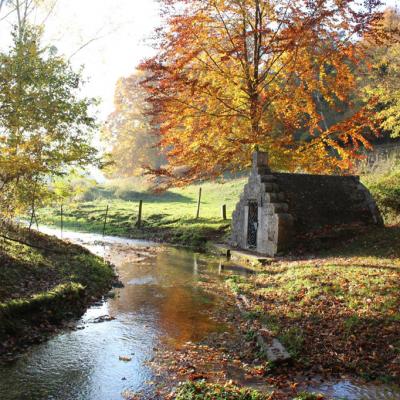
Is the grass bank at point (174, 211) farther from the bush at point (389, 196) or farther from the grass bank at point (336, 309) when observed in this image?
the grass bank at point (336, 309)

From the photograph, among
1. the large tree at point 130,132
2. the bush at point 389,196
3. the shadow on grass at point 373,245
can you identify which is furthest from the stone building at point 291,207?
the large tree at point 130,132

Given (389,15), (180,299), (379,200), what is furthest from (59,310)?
(389,15)

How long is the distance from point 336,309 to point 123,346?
14.6ft

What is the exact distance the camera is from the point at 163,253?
1970cm

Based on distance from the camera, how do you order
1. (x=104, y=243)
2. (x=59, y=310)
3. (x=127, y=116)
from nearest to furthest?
(x=59, y=310), (x=104, y=243), (x=127, y=116)

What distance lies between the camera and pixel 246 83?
1786 cm

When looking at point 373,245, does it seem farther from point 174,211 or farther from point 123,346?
point 174,211

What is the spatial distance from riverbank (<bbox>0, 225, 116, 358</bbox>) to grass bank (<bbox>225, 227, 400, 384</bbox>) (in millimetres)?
4313

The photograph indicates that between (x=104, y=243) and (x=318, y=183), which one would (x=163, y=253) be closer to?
(x=104, y=243)

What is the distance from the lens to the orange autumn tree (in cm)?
1559

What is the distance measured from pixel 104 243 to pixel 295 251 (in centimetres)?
1135

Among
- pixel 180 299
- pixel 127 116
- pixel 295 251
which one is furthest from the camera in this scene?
pixel 127 116

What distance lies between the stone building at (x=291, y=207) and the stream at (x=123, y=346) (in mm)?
3626

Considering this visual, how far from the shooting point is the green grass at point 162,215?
76.9 ft
